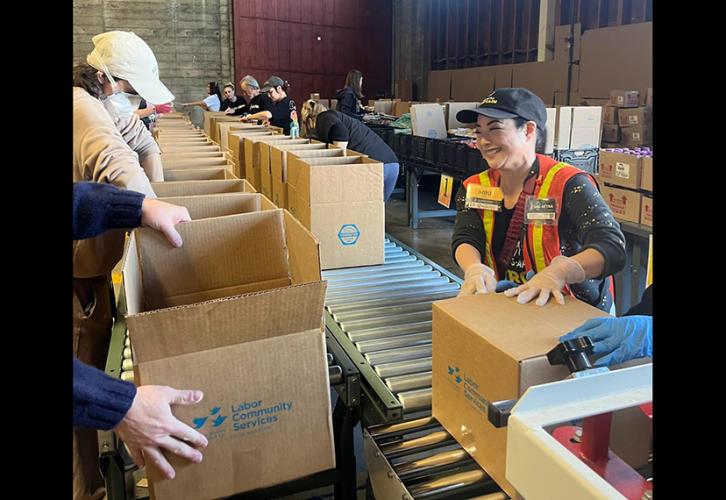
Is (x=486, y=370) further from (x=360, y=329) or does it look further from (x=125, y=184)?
(x=125, y=184)

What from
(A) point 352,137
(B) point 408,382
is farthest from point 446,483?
(A) point 352,137

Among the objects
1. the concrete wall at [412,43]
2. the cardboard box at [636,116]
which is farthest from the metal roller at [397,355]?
the concrete wall at [412,43]

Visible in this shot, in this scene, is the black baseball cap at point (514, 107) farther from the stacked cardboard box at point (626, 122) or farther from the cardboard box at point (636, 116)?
the cardboard box at point (636, 116)

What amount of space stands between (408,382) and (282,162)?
4.72 ft

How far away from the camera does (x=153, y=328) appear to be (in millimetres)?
1017

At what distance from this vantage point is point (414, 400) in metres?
1.37

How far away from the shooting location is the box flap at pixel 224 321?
102cm

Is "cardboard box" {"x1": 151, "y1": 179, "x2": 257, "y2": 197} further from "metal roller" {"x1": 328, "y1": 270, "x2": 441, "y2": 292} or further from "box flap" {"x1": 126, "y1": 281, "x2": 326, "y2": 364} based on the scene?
"box flap" {"x1": 126, "y1": 281, "x2": 326, "y2": 364}

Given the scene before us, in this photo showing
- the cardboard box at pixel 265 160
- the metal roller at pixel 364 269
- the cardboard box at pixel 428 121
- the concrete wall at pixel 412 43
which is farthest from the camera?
the concrete wall at pixel 412 43

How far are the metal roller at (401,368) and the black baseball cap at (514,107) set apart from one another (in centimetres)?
73

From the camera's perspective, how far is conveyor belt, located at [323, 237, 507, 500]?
3.84ft

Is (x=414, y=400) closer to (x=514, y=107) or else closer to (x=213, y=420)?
(x=213, y=420)
